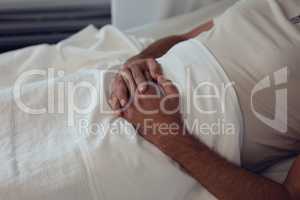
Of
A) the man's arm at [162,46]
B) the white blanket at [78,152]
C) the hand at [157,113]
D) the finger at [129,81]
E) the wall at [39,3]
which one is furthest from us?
the wall at [39,3]

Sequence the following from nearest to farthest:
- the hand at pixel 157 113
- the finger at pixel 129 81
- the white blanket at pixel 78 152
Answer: the white blanket at pixel 78 152
the hand at pixel 157 113
the finger at pixel 129 81

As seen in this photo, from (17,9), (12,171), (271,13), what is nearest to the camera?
(12,171)

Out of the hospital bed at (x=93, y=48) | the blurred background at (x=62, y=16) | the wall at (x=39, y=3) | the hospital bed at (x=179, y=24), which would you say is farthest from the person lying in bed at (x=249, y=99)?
the wall at (x=39, y=3)

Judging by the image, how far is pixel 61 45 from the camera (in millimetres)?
1402

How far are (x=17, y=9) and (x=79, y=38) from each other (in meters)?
0.41

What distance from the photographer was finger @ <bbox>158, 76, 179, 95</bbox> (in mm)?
1012

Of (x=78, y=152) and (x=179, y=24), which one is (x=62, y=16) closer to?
(x=179, y=24)

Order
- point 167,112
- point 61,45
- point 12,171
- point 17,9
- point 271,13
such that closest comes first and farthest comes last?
point 12,171 < point 167,112 < point 271,13 < point 61,45 < point 17,9

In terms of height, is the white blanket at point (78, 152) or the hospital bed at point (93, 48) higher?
the hospital bed at point (93, 48)

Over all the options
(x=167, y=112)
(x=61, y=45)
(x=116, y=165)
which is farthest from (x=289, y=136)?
(x=61, y=45)

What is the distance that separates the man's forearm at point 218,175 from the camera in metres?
0.91

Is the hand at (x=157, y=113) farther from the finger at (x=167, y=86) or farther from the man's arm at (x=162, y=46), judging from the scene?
the man's arm at (x=162, y=46)

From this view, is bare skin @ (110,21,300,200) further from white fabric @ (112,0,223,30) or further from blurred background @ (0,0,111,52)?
blurred background @ (0,0,111,52)

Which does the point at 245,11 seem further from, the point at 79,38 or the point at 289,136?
the point at 79,38
